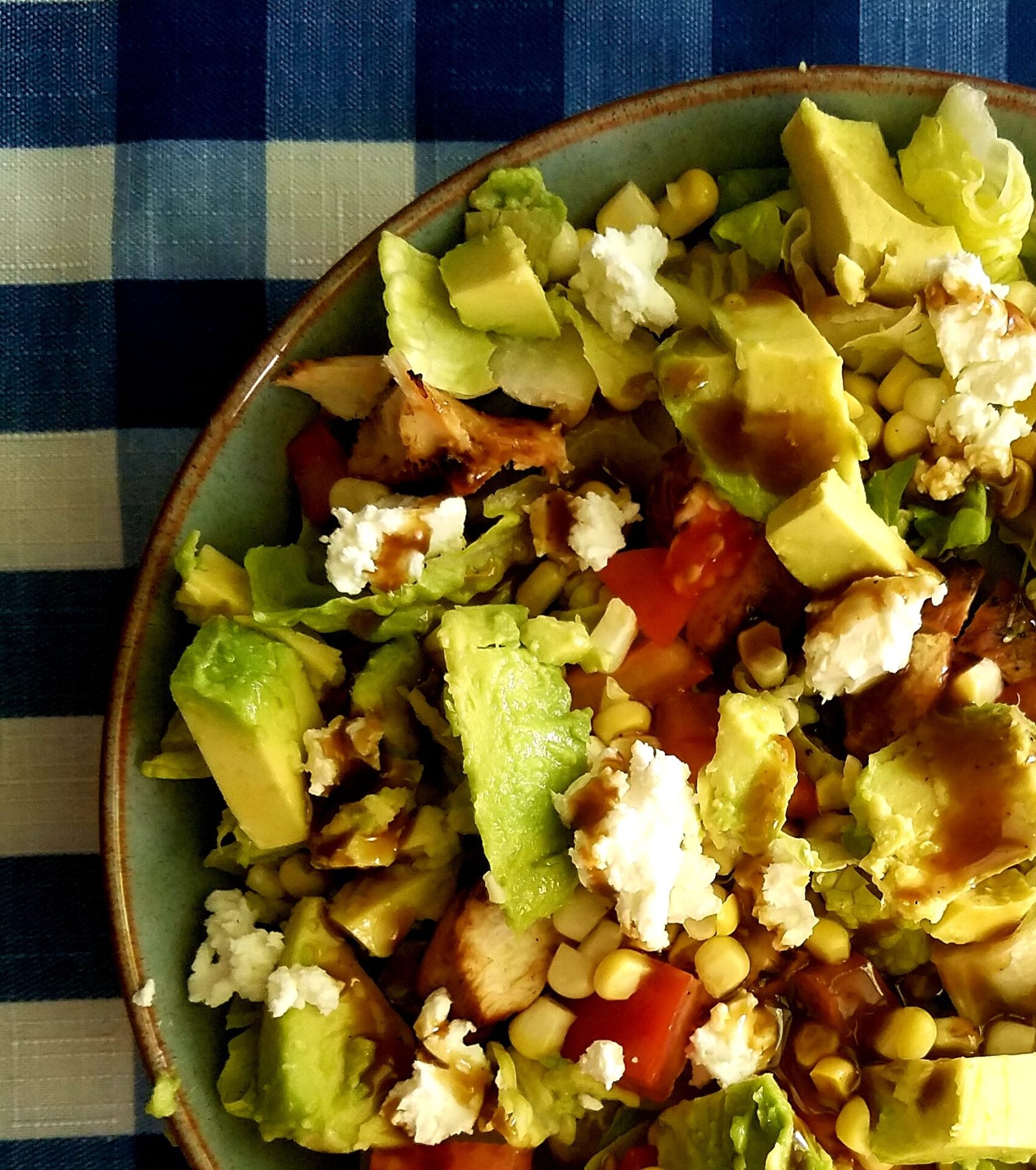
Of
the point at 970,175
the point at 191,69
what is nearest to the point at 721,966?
the point at 970,175

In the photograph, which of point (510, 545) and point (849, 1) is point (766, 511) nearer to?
point (510, 545)

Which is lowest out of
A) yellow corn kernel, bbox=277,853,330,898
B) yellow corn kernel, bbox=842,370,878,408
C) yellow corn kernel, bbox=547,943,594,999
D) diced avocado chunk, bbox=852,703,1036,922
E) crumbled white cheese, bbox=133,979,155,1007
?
crumbled white cheese, bbox=133,979,155,1007

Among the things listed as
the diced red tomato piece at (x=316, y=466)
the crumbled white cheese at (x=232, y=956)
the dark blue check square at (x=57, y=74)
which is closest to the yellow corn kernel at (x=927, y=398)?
the diced red tomato piece at (x=316, y=466)

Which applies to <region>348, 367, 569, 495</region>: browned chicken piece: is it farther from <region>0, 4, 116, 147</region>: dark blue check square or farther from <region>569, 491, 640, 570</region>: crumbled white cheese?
<region>0, 4, 116, 147</region>: dark blue check square

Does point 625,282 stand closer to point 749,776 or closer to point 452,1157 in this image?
point 749,776

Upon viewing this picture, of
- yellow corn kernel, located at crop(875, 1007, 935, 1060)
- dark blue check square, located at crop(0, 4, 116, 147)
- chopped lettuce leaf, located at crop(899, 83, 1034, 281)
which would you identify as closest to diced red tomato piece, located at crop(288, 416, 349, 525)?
dark blue check square, located at crop(0, 4, 116, 147)
